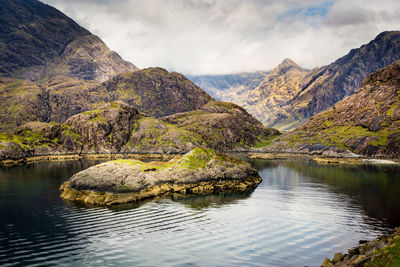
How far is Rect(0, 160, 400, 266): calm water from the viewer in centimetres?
3656

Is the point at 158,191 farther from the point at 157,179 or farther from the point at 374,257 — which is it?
the point at 374,257

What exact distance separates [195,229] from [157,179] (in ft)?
110

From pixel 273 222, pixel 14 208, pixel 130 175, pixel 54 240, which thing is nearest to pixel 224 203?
pixel 273 222

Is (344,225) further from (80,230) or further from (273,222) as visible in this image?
(80,230)

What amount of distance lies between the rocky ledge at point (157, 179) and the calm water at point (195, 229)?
5.67 metres

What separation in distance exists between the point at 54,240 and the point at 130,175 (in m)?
33.0

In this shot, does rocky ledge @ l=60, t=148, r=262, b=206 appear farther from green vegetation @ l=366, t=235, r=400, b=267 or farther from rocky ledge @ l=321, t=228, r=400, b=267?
green vegetation @ l=366, t=235, r=400, b=267

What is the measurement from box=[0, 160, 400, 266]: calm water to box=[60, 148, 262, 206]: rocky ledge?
5.67m

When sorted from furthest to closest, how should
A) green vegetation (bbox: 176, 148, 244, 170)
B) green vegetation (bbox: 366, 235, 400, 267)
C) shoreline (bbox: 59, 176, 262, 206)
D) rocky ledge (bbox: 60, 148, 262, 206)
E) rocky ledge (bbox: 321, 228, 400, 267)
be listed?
green vegetation (bbox: 176, 148, 244, 170) < rocky ledge (bbox: 60, 148, 262, 206) < shoreline (bbox: 59, 176, 262, 206) < rocky ledge (bbox: 321, 228, 400, 267) < green vegetation (bbox: 366, 235, 400, 267)

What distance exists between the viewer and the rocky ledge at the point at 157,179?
70.2 m

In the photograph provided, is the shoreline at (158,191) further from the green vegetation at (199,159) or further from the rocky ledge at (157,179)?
the green vegetation at (199,159)

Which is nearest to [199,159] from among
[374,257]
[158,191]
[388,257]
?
[158,191]

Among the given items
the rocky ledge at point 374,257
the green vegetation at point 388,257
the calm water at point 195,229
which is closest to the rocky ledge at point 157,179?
the calm water at point 195,229

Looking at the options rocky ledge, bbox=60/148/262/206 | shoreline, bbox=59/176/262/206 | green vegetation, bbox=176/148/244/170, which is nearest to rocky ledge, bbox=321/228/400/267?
shoreline, bbox=59/176/262/206
